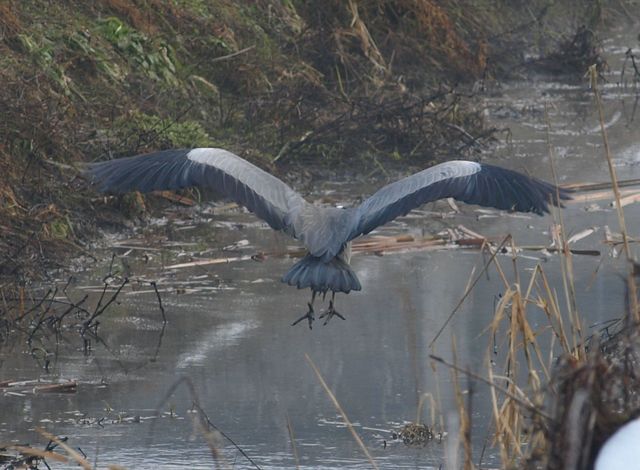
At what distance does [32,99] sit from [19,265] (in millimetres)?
1374

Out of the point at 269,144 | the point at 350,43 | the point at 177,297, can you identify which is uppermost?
the point at 350,43

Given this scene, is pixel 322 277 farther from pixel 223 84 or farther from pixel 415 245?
pixel 223 84

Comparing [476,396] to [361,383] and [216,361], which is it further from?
[216,361]

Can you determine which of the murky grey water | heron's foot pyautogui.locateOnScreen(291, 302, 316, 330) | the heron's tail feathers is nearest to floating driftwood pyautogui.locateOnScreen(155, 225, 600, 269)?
the murky grey water

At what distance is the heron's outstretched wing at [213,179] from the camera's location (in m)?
5.44

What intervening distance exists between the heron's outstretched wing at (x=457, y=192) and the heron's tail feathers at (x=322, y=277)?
0.15 metres

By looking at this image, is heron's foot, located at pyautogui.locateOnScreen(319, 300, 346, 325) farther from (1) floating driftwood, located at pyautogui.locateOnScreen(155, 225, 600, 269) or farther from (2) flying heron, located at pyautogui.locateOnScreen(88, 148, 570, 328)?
(1) floating driftwood, located at pyautogui.locateOnScreen(155, 225, 600, 269)

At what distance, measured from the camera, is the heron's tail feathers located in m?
5.10

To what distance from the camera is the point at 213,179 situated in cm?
559

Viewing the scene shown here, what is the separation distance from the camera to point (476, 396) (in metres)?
4.98

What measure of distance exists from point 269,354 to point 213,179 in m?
0.73

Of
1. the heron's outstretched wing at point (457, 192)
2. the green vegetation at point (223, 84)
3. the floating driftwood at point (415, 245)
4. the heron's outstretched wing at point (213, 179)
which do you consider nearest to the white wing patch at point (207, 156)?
the heron's outstretched wing at point (213, 179)

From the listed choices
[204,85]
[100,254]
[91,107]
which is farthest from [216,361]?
[204,85]

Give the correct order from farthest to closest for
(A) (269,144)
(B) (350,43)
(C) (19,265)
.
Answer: (B) (350,43) → (A) (269,144) → (C) (19,265)
